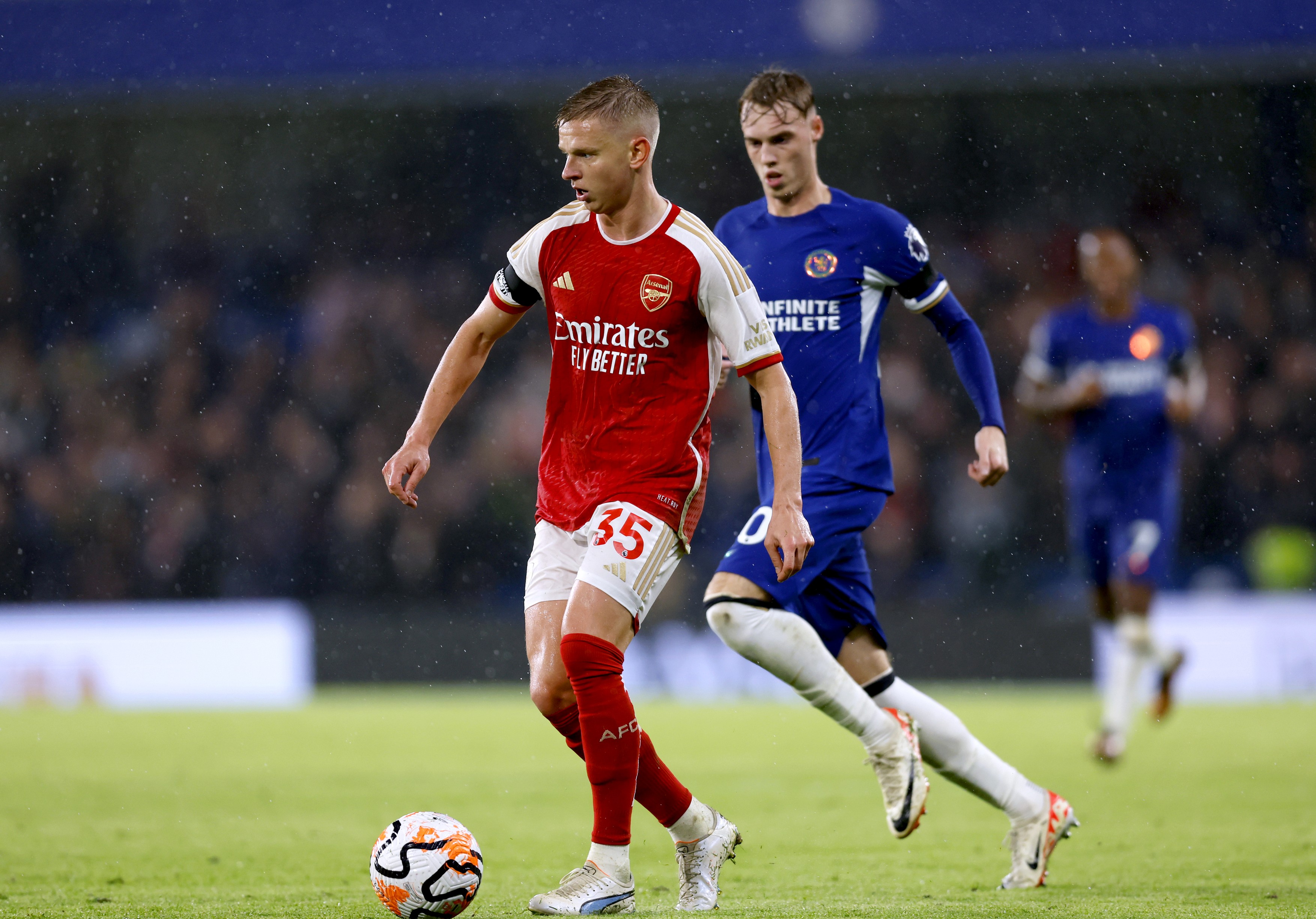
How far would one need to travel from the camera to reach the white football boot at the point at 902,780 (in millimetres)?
4613

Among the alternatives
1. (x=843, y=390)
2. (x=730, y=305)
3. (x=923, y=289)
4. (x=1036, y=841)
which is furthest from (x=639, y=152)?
(x=1036, y=841)

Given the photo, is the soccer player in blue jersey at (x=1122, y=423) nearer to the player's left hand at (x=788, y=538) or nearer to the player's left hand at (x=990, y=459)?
the player's left hand at (x=990, y=459)

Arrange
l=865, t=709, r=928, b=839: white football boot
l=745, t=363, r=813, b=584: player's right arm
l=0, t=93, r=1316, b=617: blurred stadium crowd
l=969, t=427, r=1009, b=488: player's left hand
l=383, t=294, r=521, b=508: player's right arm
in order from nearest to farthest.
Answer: l=745, t=363, r=813, b=584: player's right arm → l=383, t=294, r=521, b=508: player's right arm → l=865, t=709, r=928, b=839: white football boot → l=969, t=427, r=1009, b=488: player's left hand → l=0, t=93, r=1316, b=617: blurred stadium crowd

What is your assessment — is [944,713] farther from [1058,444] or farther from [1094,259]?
[1058,444]

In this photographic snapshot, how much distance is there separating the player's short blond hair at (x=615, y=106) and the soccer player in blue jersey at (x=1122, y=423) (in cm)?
500

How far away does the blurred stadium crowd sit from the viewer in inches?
606

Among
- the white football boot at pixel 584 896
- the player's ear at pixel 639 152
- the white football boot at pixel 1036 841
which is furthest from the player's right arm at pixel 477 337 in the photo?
the white football boot at pixel 1036 841

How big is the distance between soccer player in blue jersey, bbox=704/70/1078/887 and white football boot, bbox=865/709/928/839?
13 cm

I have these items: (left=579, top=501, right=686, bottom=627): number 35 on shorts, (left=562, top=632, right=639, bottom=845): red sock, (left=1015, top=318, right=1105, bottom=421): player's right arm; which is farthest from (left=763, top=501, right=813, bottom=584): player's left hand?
(left=1015, top=318, right=1105, bottom=421): player's right arm

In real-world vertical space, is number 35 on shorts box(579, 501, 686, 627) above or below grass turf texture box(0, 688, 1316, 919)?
above

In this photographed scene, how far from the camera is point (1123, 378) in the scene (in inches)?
355

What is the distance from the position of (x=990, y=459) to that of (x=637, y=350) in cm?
124

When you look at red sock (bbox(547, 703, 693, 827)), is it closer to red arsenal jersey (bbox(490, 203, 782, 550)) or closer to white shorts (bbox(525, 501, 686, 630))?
white shorts (bbox(525, 501, 686, 630))

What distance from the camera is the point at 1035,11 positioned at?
14.0m
